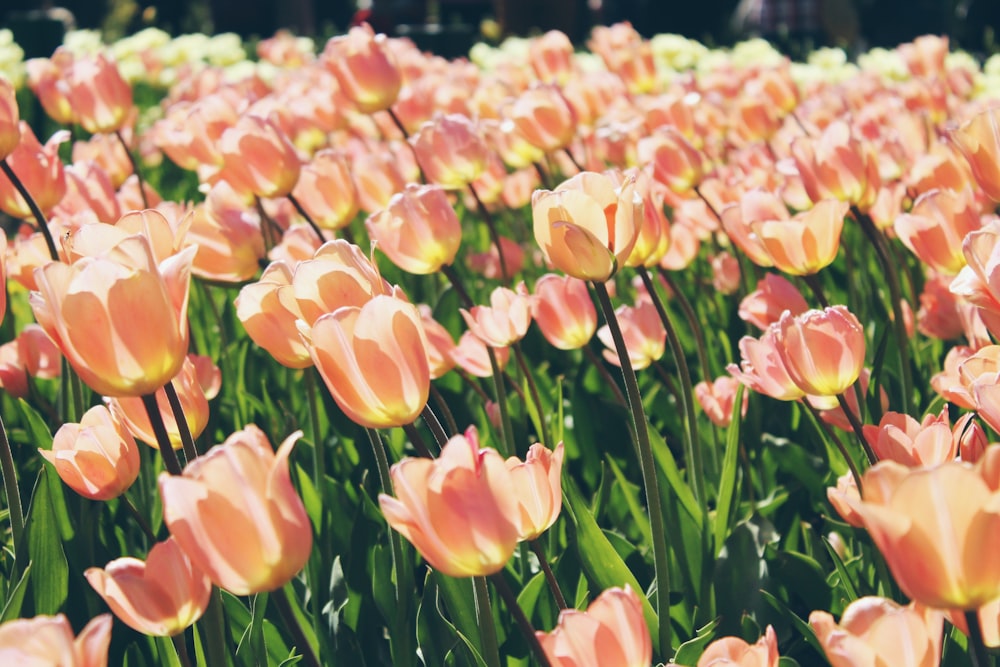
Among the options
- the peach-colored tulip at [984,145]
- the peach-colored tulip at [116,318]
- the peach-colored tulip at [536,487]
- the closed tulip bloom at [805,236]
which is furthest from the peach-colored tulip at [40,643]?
the peach-colored tulip at [984,145]

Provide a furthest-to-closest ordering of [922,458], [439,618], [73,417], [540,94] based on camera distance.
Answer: [540,94] → [73,417] → [439,618] → [922,458]

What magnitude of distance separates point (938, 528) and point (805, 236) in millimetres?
925

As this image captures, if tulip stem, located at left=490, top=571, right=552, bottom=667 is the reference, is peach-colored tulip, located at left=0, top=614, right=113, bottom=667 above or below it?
above

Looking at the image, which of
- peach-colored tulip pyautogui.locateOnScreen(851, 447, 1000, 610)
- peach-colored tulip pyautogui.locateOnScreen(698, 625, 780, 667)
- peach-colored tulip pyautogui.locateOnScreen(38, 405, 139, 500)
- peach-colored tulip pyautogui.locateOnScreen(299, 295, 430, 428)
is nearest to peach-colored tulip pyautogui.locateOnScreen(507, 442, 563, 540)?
peach-colored tulip pyautogui.locateOnScreen(299, 295, 430, 428)

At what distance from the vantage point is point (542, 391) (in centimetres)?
215

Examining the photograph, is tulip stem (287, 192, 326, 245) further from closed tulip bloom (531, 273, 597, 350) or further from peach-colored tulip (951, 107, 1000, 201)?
peach-colored tulip (951, 107, 1000, 201)

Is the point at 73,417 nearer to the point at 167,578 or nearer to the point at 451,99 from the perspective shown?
the point at 167,578

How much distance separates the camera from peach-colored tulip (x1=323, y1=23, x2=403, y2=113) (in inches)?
96.2

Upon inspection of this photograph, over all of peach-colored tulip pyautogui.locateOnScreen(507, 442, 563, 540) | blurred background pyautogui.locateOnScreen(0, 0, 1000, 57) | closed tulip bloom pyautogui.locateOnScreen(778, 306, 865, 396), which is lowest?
blurred background pyautogui.locateOnScreen(0, 0, 1000, 57)

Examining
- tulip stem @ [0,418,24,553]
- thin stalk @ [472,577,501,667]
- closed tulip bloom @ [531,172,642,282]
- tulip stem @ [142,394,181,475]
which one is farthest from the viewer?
tulip stem @ [0,418,24,553]

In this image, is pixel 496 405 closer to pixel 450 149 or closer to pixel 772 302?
pixel 772 302

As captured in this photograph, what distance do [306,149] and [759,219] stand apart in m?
2.14

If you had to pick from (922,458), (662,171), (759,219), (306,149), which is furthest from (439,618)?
(306,149)

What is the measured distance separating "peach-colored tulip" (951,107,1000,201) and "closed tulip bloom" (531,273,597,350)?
56cm
